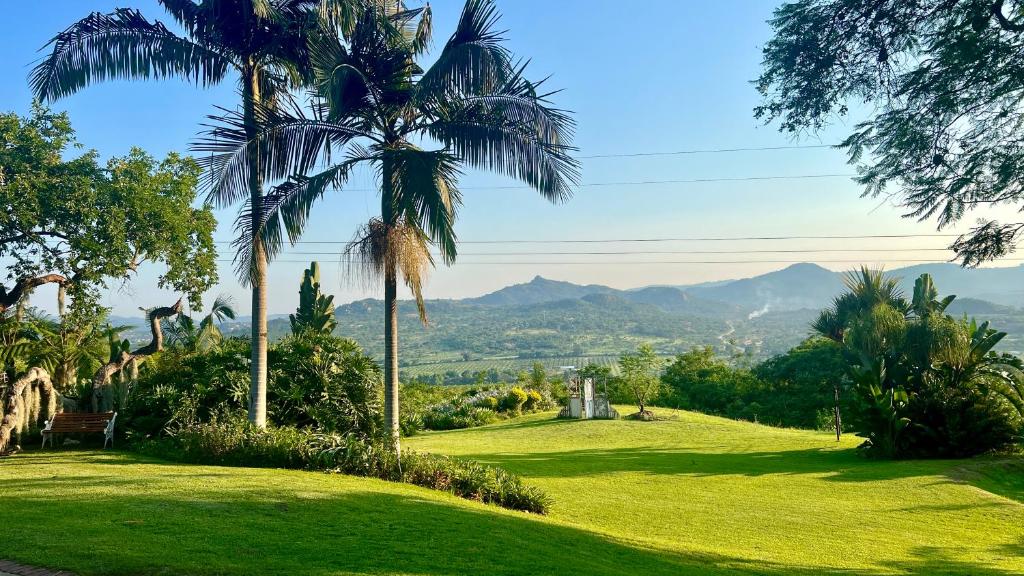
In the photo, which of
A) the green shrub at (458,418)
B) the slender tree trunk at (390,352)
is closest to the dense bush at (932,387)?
the slender tree trunk at (390,352)

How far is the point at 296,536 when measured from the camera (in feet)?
19.9

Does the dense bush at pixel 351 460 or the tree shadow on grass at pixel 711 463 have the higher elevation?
the dense bush at pixel 351 460

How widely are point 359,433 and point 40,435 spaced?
5.55m

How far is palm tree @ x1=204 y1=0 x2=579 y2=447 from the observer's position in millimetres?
10625

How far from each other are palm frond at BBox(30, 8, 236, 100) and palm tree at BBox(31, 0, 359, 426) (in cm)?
1

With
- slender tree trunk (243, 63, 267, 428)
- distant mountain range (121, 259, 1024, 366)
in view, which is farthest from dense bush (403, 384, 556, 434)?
distant mountain range (121, 259, 1024, 366)

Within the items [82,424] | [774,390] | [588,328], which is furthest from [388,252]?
[588,328]

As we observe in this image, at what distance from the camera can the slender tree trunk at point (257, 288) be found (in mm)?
11383

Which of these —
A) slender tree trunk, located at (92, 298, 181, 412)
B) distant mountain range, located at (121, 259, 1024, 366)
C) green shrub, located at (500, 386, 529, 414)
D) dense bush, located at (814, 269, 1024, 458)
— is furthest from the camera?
distant mountain range, located at (121, 259, 1024, 366)

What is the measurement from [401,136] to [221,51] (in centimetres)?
350

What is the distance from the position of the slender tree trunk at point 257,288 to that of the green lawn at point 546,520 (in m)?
1.73

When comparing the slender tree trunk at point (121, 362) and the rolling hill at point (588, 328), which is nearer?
the slender tree trunk at point (121, 362)

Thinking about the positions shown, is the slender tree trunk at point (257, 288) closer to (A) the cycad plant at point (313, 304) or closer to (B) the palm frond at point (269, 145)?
(B) the palm frond at point (269, 145)

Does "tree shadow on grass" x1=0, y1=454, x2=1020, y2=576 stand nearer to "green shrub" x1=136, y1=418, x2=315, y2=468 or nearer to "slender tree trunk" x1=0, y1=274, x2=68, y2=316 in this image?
"green shrub" x1=136, y1=418, x2=315, y2=468
